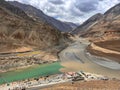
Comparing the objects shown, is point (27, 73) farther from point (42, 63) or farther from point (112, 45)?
point (112, 45)

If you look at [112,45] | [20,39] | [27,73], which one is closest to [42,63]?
[27,73]

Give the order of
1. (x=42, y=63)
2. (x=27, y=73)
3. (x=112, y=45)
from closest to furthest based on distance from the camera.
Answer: (x=27, y=73) < (x=42, y=63) < (x=112, y=45)

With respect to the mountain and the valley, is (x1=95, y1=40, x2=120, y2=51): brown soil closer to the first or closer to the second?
the valley

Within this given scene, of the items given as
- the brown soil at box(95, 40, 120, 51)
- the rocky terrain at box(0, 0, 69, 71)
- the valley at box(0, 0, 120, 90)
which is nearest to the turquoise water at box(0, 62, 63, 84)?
the valley at box(0, 0, 120, 90)

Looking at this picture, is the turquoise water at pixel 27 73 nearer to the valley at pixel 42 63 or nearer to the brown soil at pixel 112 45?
the valley at pixel 42 63

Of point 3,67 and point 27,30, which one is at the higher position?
point 27,30

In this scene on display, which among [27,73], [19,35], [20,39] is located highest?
[19,35]

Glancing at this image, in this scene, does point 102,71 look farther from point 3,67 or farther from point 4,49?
point 4,49

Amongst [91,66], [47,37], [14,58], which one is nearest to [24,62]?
[14,58]

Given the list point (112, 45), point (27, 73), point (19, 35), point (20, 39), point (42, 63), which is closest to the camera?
Result: point (27, 73)

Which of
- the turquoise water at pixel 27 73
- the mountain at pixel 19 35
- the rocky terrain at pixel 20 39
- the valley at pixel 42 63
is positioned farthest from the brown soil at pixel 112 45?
the turquoise water at pixel 27 73

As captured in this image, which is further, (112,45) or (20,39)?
(20,39)
